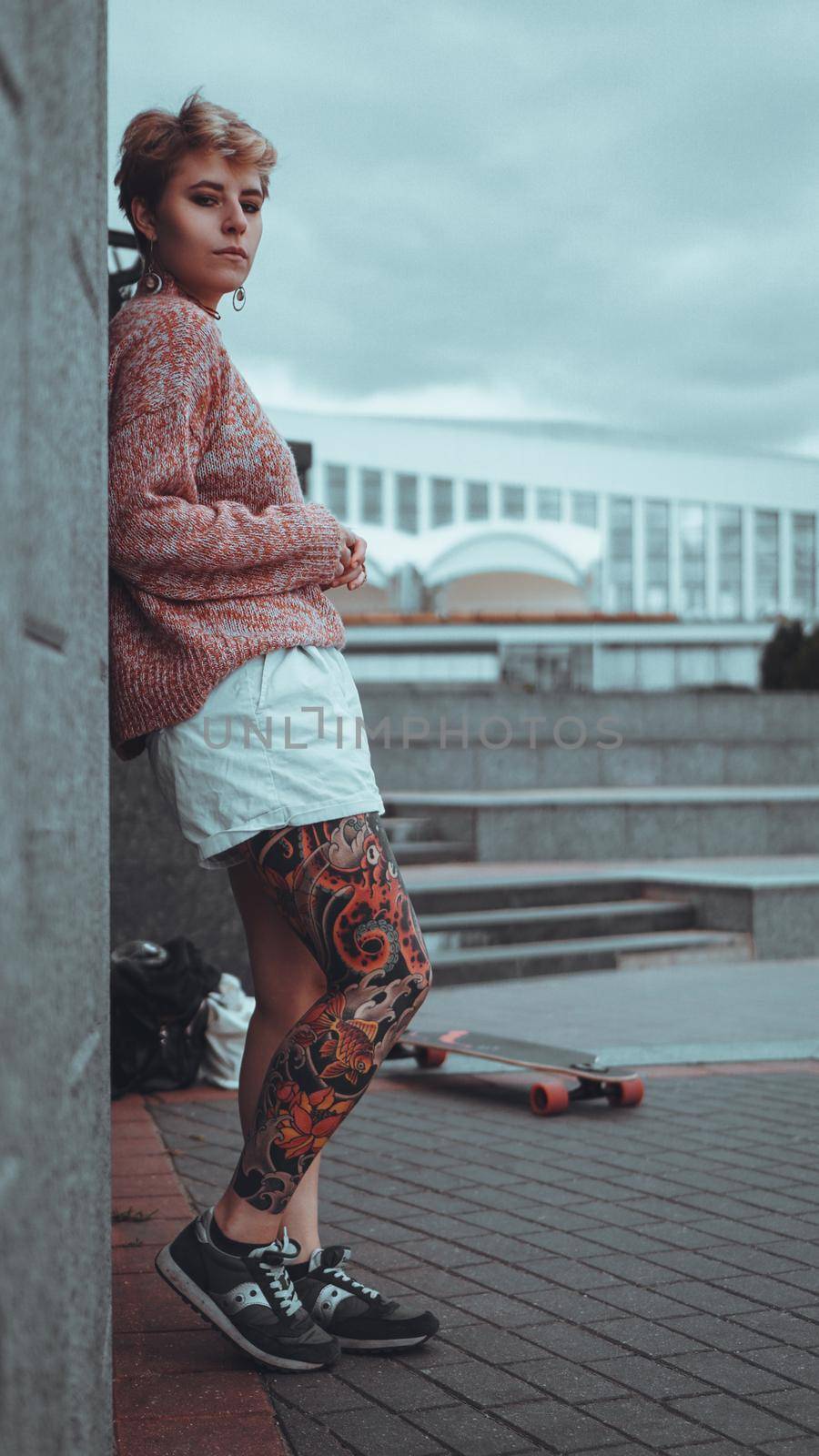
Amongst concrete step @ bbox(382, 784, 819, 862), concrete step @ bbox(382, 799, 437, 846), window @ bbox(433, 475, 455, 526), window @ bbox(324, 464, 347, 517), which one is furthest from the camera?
window @ bbox(433, 475, 455, 526)

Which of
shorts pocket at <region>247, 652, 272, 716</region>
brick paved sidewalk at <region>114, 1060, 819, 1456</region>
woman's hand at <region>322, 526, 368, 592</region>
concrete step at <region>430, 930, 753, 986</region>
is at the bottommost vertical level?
concrete step at <region>430, 930, 753, 986</region>

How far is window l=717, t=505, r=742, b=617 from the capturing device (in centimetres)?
5056

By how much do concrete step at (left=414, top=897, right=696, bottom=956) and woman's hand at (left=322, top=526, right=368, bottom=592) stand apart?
5.16 m

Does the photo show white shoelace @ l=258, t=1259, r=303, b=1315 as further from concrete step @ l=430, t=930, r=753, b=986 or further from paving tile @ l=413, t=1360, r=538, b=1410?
concrete step @ l=430, t=930, r=753, b=986

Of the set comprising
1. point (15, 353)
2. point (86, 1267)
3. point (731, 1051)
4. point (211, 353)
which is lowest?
point (731, 1051)

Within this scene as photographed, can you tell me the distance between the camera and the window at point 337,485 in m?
46.4

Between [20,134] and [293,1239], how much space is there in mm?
1908

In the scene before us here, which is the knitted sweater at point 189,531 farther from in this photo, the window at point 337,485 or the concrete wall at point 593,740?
the window at point 337,485

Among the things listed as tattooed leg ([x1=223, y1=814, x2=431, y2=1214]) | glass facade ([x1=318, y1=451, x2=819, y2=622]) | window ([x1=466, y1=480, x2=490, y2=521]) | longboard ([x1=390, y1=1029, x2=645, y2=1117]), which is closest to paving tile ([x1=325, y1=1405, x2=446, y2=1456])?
tattooed leg ([x1=223, y1=814, x2=431, y2=1214])

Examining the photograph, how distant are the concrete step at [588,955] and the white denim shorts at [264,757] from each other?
498 cm

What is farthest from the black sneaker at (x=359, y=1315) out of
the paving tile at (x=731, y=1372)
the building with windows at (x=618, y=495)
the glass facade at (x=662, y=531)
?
the glass facade at (x=662, y=531)

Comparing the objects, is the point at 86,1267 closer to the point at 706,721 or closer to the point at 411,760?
the point at 411,760

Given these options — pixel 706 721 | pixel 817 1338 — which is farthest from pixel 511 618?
pixel 817 1338

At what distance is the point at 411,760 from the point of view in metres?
13.8
